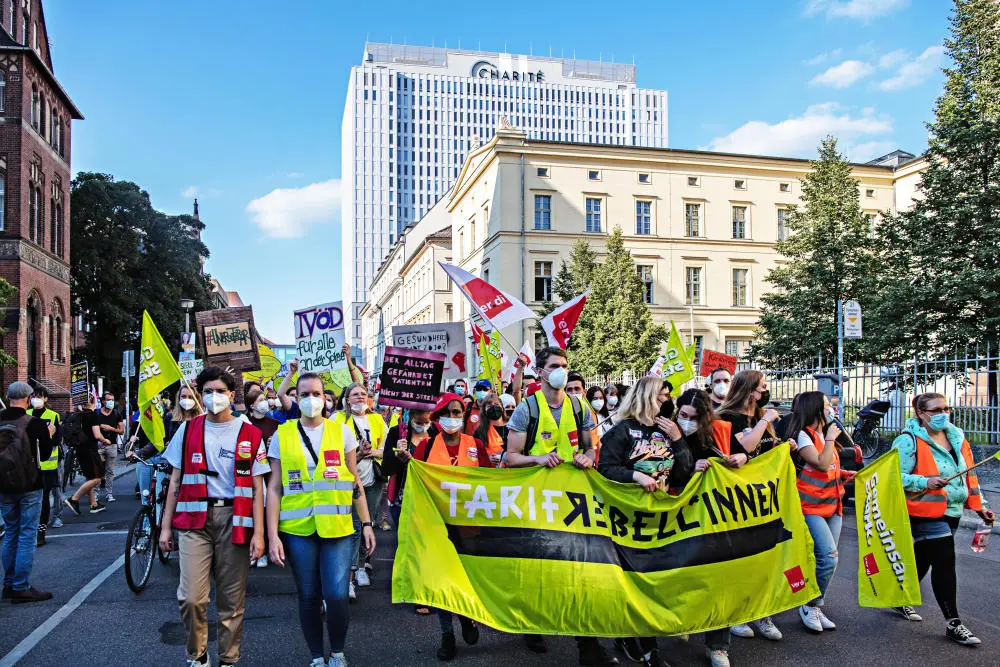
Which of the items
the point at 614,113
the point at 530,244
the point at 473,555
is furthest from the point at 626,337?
the point at 614,113

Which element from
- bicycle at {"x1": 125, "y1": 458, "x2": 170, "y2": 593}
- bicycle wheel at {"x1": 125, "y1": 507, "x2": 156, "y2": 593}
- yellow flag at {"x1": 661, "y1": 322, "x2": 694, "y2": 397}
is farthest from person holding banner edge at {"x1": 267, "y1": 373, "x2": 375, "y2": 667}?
yellow flag at {"x1": 661, "y1": 322, "x2": 694, "y2": 397}

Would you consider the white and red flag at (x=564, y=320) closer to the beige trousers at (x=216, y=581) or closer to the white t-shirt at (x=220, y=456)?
the white t-shirt at (x=220, y=456)

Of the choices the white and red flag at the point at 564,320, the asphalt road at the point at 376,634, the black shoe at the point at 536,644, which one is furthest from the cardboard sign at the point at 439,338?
the black shoe at the point at 536,644

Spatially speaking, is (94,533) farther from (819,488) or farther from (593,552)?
(819,488)

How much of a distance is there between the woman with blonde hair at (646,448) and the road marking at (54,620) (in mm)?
4336

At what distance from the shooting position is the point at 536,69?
14662cm

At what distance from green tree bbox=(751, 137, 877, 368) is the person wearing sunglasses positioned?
25.9 metres

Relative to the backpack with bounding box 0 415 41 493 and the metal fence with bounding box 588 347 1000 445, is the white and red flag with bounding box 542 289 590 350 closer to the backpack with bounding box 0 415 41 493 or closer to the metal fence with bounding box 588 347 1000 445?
the metal fence with bounding box 588 347 1000 445

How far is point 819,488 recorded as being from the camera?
619 centimetres

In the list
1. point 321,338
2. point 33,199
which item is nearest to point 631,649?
point 321,338

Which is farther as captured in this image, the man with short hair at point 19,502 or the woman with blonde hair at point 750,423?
the man with short hair at point 19,502

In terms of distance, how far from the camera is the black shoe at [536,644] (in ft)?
18.9

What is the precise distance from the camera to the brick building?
110ft

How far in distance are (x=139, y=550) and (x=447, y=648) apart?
371cm
